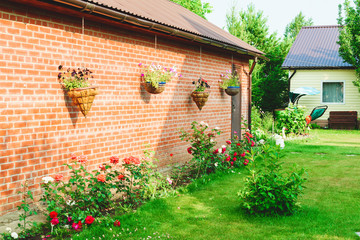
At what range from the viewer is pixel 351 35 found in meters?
18.8

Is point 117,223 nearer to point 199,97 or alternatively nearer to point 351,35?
point 199,97

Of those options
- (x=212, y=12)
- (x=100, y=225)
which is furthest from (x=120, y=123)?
(x=212, y=12)

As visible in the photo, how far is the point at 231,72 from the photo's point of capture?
11.3 meters

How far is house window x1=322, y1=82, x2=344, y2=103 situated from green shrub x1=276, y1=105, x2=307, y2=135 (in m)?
6.80

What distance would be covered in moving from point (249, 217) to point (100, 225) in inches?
82.4

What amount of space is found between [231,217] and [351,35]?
16.6m

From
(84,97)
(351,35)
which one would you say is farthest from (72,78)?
(351,35)

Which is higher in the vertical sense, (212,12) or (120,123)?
(212,12)

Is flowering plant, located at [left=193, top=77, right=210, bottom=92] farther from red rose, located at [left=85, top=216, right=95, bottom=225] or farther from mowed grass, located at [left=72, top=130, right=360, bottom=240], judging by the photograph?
red rose, located at [left=85, top=216, right=95, bottom=225]

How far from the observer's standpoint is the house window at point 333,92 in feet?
67.7

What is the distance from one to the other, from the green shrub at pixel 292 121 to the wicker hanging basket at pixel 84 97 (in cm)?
1070

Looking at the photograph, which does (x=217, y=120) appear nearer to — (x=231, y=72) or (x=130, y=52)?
(x=231, y=72)

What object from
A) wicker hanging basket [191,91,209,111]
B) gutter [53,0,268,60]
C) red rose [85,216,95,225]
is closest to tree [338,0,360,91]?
gutter [53,0,268,60]

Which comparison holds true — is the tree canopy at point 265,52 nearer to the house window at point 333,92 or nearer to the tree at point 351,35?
the house window at point 333,92
